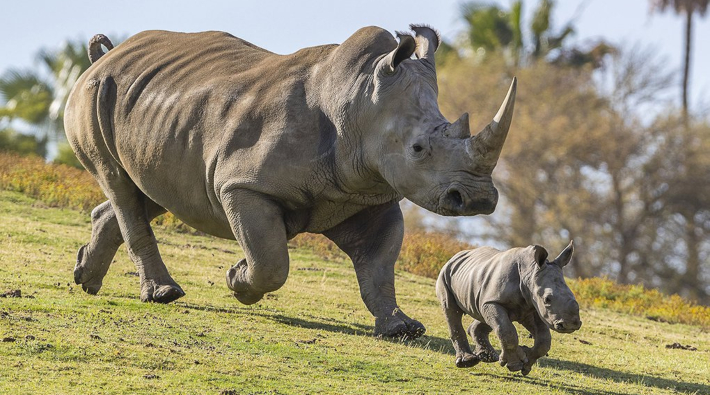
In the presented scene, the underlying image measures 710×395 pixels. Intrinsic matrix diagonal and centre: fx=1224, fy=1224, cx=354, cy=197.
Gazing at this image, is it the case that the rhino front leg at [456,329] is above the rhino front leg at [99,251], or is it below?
above

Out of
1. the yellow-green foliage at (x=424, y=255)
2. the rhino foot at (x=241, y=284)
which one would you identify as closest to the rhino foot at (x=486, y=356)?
the rhino foot at (x=241, y=284)

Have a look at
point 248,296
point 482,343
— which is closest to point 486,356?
point 482,343

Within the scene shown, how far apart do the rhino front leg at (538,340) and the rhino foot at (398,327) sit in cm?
83

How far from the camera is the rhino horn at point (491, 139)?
7.70 meters

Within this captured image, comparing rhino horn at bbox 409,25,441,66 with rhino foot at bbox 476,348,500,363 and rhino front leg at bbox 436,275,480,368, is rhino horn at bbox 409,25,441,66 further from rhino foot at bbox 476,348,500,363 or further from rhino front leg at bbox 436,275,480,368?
rhino foot at bbox 476,348,500,363

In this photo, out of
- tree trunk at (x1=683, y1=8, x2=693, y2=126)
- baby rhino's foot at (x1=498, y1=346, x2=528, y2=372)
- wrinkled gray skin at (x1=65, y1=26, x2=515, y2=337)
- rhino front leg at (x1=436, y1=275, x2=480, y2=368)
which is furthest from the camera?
tree trunk at (x1=683, y1=8, x2=693, y2=126)

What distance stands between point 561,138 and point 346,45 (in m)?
32.8

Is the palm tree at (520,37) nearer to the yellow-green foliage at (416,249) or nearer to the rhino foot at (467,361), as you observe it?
the yellow-green foliage at (416,249)

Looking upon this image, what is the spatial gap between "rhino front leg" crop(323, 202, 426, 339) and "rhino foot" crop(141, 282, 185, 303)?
5.40 feet

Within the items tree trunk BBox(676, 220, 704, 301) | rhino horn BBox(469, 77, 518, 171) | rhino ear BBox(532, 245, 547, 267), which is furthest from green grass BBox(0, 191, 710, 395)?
tree trunk BBox(676, 220, 704, 301)

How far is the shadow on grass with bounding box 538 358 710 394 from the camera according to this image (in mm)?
9854

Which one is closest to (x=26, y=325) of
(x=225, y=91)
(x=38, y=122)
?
(x=225, y=91)

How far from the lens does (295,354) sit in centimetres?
912

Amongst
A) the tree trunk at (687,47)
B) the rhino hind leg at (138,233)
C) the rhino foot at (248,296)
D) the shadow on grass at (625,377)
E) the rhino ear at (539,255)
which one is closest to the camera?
the rhino ear at (539,255)
